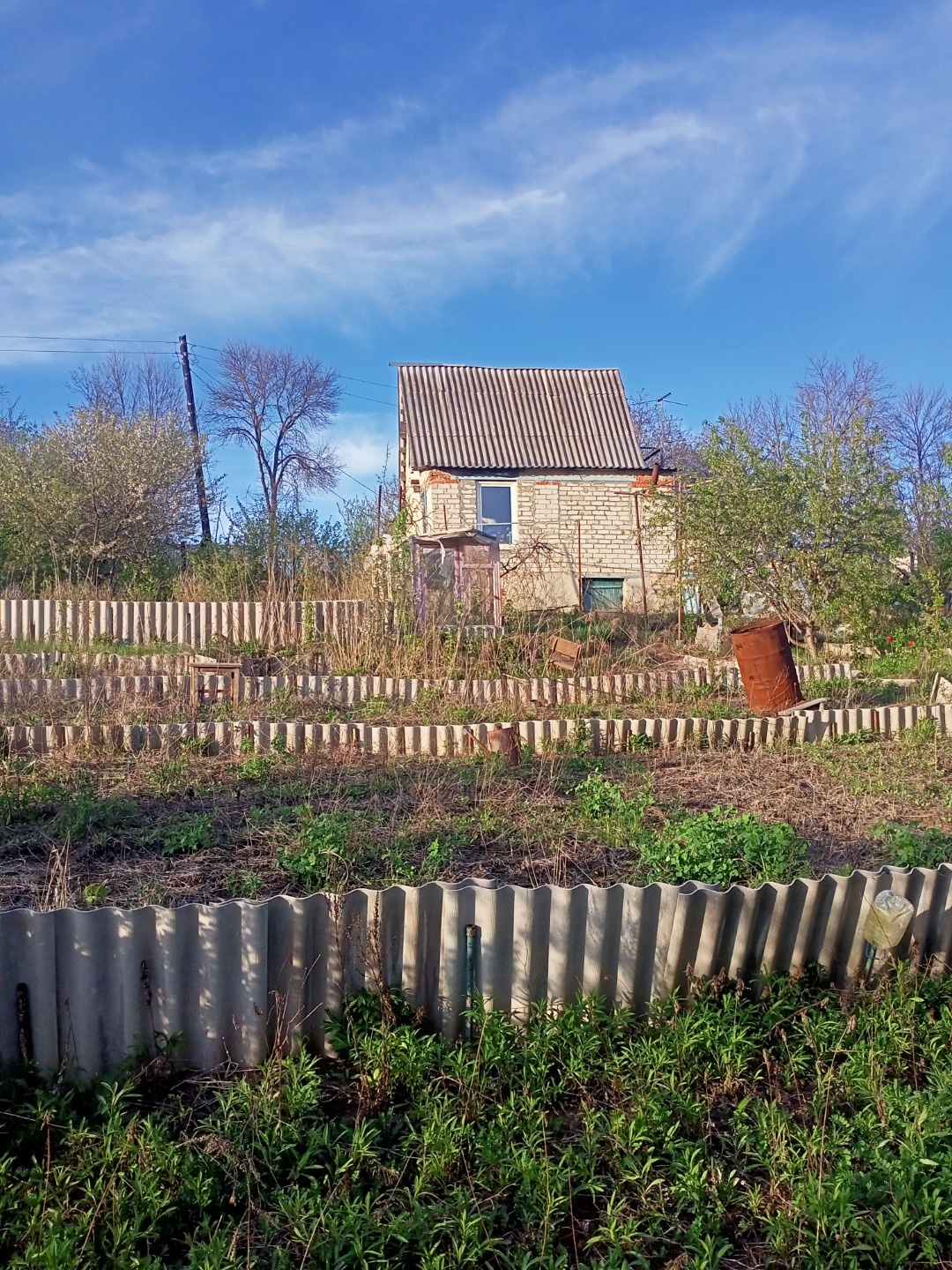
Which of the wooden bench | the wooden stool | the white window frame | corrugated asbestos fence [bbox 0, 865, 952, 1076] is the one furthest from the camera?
the white window frame

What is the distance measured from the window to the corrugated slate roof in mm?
496

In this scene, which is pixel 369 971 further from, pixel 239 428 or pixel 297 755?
pixel 239 428

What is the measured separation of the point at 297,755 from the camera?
7.61 m

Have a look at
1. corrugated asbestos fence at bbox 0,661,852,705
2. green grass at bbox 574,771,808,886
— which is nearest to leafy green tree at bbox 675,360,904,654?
corrugated asbestos fence at bbox 0,661,852,705

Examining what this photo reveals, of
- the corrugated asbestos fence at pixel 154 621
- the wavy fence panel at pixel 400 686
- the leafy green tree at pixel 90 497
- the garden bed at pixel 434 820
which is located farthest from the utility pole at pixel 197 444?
the garden bed at pixel 434 820

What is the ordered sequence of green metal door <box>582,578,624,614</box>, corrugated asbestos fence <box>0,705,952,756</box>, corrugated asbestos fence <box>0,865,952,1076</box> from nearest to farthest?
corrugated asbestos fence <box>0,865,952,1076</box>, corrugated asbestos fence <box>0,705,952,756</box>, green metal door <box>582,578,624,614</box>

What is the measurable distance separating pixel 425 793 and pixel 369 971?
2433mm

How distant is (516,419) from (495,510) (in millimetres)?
2436

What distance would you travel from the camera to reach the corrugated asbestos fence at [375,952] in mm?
3467

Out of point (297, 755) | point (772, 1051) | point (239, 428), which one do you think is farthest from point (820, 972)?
point (239, 428)

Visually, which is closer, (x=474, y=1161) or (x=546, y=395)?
(x=474, y=1161)

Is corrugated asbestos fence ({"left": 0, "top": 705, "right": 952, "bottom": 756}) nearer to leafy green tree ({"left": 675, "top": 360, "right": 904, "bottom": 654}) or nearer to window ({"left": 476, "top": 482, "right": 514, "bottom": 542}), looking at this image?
leafy green tree ({"left": 675, "top": 360, "right": 904, "bottom": 654})

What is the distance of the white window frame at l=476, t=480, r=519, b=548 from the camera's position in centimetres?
2139

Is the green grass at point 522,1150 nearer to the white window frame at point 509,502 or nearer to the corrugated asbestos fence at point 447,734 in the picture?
the corrugated asbestos fence at point 447,734
